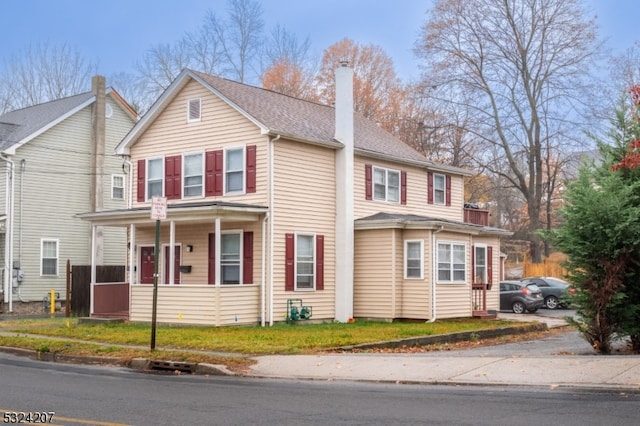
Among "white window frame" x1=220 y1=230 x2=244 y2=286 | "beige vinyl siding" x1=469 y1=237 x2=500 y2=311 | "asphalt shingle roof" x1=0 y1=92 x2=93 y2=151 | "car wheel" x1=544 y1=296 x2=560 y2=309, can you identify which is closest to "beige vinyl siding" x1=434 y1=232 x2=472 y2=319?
"beige vinyl siding" x1=469 y1=237 x2=500 y2=311

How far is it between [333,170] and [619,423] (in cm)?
1846

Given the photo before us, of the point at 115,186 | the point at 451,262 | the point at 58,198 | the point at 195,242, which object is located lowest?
the point at 451,262

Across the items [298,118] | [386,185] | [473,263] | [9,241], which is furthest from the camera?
[9,241]

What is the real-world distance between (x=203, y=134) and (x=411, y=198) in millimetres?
8452

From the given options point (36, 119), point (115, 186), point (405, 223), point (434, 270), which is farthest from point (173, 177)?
point (36, 119)

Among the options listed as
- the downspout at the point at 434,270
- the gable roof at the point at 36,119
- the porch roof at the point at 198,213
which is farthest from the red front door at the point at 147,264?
the downspout at the point at 434,270

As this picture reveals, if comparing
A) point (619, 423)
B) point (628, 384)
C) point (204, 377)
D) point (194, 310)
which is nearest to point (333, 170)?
point (194, 310)

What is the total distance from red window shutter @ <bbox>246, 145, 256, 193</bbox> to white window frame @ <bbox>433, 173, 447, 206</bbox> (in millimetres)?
9469

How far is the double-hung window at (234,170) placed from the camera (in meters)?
25.5

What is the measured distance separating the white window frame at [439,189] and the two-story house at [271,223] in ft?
11.3

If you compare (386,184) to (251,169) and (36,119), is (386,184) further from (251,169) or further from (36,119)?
(36,119)

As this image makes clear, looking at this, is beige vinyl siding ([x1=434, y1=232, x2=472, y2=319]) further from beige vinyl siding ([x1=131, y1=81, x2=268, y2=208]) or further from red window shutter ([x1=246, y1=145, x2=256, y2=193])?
beige vinyl siding ([x1=131, y1=81, x2=268, y2=208])

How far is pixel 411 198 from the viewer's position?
3044 cm

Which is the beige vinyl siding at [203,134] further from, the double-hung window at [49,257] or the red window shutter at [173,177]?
the double-hung window at [49,257]
